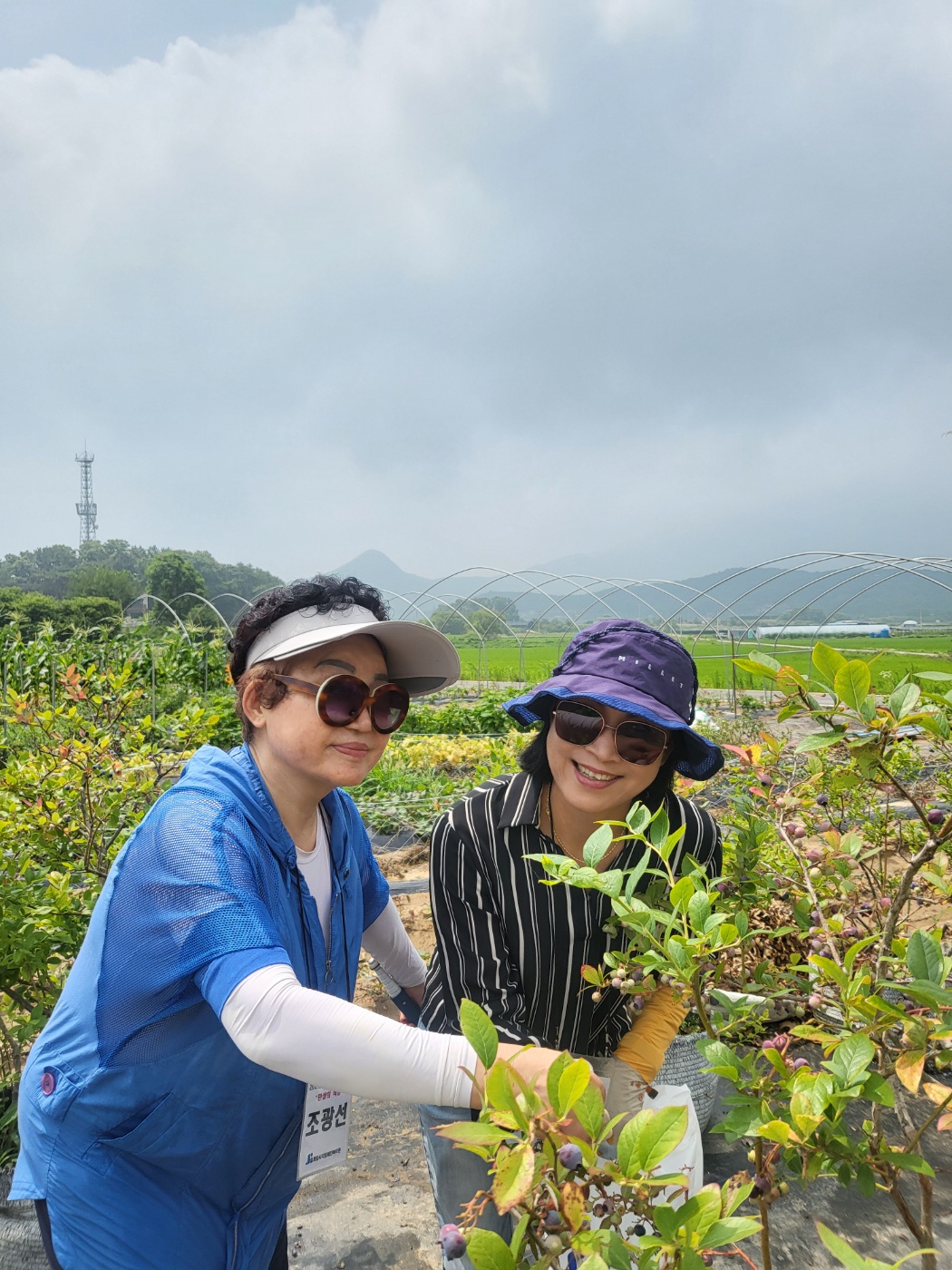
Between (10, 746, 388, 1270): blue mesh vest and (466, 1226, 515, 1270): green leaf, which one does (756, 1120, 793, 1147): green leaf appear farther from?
(10, 746, 388, 1270): blue mesh vest

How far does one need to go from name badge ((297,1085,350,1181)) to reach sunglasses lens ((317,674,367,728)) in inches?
22.1

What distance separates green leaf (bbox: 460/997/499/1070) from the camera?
0.69m

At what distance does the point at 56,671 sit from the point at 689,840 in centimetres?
880

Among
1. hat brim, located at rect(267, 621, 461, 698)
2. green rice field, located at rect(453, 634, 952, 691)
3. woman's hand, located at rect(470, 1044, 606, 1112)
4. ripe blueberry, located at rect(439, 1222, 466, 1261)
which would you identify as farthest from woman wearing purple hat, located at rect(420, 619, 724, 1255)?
green rice field, located at rect(453, 634, 952, 691)

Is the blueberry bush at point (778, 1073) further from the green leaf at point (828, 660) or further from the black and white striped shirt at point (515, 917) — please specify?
the black and white striped shirt at point (515, 917)

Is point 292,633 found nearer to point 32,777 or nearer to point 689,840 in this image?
point 689,840

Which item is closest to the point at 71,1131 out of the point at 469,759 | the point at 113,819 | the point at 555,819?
the point at 555,819

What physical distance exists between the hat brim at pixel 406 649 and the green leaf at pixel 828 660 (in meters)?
0.61

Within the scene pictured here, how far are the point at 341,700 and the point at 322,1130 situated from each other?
67 centimetres

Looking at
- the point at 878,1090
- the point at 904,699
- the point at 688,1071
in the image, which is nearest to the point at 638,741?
the point at 904,699

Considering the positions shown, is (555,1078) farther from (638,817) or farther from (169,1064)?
(169,1064)

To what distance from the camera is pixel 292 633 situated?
1.29 meters

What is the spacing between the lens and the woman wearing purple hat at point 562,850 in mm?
1389

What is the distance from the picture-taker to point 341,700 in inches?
49.4
